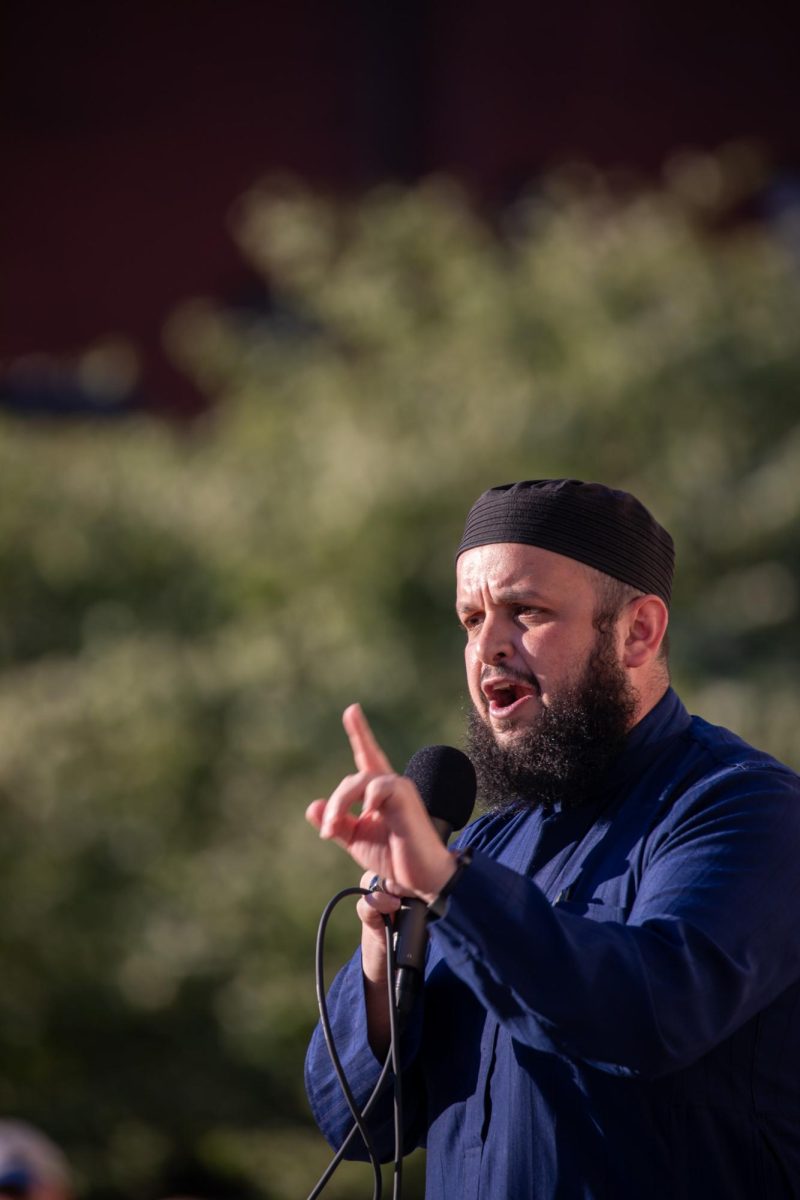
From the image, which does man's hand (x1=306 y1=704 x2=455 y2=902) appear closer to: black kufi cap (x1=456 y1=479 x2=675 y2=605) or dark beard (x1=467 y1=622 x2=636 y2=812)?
dark beard (x1=467 y1=622 x2=636 y2=812)

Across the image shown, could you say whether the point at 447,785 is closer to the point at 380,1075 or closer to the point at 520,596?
the point at 520,596

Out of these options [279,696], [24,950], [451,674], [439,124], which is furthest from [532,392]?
[439,124]

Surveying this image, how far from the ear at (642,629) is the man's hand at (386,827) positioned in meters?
0.71

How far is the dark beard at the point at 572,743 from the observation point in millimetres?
2457

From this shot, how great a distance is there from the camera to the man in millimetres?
1939

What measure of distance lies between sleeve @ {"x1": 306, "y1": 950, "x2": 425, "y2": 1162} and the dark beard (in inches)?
16.0

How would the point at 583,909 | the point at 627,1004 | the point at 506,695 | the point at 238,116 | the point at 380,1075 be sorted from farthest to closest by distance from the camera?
1. the point at 238,116
2. the point at 506,695
3. the point at 380,1075
4. the point at 583,909
5. the point at 627,1004

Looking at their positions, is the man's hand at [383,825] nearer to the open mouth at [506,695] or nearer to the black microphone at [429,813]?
the black microphone at [429,813]

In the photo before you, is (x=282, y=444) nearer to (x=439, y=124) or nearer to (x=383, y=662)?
(x=383, y=662)

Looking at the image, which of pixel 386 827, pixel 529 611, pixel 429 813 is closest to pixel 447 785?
pixel 429 813

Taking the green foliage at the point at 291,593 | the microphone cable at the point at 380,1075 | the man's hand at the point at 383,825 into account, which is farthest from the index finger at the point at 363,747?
the green foliage at the point at 291,593

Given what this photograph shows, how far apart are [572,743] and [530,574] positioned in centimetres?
29

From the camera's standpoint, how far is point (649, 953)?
1968mm

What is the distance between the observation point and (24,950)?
26.8 ft
